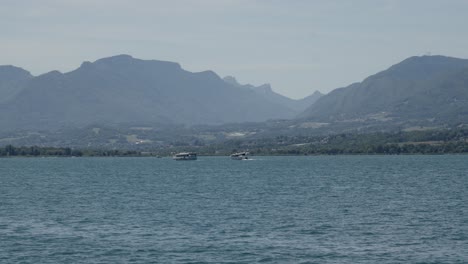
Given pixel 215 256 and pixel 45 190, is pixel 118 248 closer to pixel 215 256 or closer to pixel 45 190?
pixel 215 256

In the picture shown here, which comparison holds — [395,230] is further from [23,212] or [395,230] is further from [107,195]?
[107,195]

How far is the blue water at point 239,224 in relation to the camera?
59.7 meters

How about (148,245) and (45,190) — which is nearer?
(148,245)

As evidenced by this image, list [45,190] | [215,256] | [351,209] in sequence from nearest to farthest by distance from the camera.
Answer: [215,256] → [351,209] → [45,190]

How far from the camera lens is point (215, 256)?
59.2m

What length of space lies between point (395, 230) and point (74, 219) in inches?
1240

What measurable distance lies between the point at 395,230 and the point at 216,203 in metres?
31.0

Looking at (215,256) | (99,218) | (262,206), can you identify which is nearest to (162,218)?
(99,218)

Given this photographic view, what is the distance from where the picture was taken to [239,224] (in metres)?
75.9

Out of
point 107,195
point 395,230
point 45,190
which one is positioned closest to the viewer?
point 395,230

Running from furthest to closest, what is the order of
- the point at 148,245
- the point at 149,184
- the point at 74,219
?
the point at 149,184 < the point at 74,219 < the point at 148,245

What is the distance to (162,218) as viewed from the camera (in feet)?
267

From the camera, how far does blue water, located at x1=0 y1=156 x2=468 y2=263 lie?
59719mm

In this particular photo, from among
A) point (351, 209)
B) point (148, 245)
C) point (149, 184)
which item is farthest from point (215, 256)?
point (149, 184)
